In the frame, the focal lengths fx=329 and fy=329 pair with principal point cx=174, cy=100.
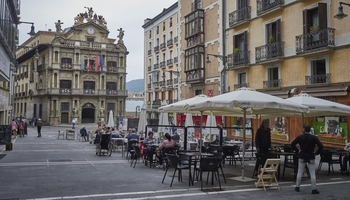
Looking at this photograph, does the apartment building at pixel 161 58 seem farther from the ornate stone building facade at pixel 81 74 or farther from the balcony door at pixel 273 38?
the balcony door at pixel 273 38

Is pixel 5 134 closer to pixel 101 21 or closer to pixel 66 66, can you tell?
pixel 66 66

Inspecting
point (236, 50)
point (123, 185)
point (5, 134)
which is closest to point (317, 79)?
point (236, 50)

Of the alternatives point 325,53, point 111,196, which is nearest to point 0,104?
point 111,196

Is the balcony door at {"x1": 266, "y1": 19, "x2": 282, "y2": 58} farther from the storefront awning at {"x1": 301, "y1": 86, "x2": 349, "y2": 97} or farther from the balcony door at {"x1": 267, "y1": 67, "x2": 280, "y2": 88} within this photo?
the storefront awning at {"x1": 301, "y1": 86, "x2": 349, "y2": 97}

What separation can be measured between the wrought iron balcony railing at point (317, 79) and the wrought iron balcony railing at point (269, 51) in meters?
2.70

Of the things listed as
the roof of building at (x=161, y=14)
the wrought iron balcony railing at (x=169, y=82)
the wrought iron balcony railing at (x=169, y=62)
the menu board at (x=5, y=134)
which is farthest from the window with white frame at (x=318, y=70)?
the roof of building at (x=161, y=14)

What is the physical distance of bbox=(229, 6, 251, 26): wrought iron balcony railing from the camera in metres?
24.9

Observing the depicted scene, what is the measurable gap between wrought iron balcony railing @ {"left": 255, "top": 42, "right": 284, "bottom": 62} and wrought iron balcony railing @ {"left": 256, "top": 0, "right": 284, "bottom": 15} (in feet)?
8.36

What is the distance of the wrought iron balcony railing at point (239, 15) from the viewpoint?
2489 centimetres

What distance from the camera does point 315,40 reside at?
19.0 metres

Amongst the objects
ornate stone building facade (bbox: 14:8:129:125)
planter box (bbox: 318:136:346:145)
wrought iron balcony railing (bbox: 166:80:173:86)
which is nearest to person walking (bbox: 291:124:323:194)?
planter box (bbox: 318:136:346:145)

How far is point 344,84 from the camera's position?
17.8 meters

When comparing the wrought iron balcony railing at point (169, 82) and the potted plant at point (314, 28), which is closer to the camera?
the potted plant at point (314, 28)

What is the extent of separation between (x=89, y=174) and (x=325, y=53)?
14.7 meters
